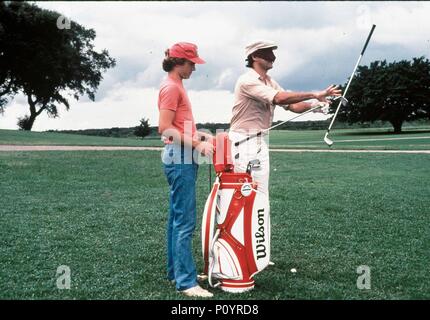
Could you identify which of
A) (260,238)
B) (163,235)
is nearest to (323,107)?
(260,238)

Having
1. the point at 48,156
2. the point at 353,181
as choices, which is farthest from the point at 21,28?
the point at 353,181

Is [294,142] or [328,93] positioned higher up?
[294,142]

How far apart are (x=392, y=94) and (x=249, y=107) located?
46209mm

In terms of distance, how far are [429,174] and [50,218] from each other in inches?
415

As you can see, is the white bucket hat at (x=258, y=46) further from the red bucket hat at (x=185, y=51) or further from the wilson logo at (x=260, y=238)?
the wilson logo at (x=260, y=238)

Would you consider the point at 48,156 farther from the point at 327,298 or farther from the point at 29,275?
the point at 327,298

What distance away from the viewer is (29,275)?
5258 millimetres

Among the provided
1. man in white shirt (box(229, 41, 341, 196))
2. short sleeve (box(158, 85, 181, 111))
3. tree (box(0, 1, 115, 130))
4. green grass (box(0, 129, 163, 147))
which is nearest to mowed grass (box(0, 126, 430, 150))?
green grass (box(0, 129, 163, 147))

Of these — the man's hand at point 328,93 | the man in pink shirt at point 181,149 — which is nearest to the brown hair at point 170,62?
the man in pink shirt at point 181,149

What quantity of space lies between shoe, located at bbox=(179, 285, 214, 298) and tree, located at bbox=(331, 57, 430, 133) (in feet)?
144

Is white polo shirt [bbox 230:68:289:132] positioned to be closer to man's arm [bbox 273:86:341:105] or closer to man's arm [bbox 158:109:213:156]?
man's arm [bbox 273:86:341:105]

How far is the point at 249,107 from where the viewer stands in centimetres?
499

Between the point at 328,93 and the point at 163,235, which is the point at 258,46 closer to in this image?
the point at 328,93

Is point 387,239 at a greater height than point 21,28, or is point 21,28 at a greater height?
point 21,28
